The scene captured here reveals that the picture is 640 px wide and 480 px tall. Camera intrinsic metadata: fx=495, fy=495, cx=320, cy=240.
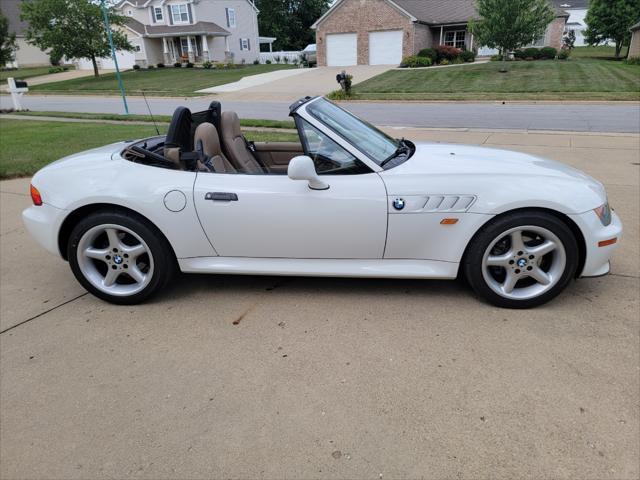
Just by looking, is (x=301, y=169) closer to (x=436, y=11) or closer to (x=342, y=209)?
(x=342, y=209)

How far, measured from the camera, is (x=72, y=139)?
10.4 meters

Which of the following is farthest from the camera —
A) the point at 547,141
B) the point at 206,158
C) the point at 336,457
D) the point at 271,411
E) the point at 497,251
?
the point at 547,141

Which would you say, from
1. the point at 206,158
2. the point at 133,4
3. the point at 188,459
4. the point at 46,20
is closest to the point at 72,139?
the point at 206,158

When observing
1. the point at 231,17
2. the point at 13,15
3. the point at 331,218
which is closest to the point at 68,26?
the point at 231,17

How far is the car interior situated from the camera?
3434mm

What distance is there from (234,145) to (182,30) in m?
45.0

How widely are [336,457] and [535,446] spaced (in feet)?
2.84

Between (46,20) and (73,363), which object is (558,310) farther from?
(46,20)

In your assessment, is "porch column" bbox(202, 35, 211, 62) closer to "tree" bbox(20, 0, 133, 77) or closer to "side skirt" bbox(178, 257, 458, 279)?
"tree" bbox(20, 0, 133, 77)

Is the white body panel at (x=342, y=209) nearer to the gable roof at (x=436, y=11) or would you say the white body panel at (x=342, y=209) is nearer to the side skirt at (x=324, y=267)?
the side skirt at (x=324, y=267)

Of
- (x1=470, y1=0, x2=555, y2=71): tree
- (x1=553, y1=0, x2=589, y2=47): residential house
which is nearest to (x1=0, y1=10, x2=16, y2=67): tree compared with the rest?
(x1=470, y1=0, x2=555, y2=71): tree

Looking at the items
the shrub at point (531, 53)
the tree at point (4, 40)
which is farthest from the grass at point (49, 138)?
the tree at point (4, 40)

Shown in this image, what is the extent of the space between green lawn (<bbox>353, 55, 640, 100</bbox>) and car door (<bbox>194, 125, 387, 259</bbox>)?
16.9 meters

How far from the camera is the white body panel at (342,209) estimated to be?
3039 millimetres
